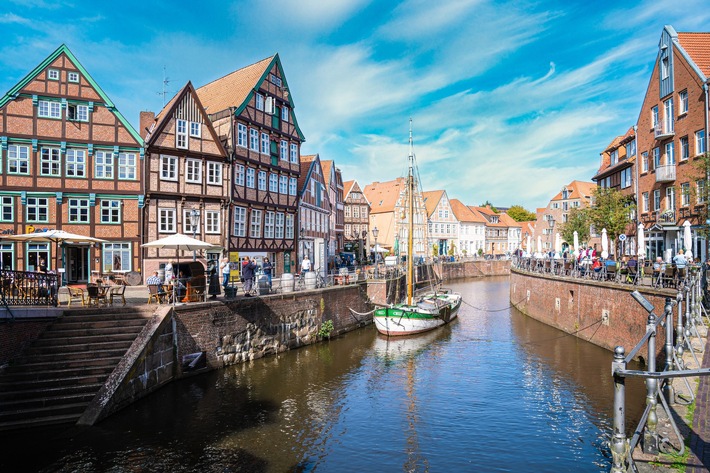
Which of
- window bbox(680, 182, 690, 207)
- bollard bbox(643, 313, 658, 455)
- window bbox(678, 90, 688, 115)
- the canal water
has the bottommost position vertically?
the canal water

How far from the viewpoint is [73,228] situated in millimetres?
24984

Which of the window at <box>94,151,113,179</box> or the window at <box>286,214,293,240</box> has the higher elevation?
the window at <box>94,151,113,179</box>

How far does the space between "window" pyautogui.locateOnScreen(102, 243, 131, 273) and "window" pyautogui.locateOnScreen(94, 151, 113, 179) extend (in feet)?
12.3

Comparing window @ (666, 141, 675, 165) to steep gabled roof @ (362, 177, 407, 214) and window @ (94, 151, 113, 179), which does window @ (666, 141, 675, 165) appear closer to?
window @ (94, 151, 113, 179)

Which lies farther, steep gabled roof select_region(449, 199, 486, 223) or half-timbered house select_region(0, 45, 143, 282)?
steep gabled roof select_region(449, 199, 486, 223)

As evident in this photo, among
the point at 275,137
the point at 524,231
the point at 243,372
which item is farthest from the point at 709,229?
the point at 524,231

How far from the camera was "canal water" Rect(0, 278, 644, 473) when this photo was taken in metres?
11.0

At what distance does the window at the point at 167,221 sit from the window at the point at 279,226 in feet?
27.4

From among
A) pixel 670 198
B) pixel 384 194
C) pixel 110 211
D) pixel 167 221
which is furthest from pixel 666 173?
pixel 384 194

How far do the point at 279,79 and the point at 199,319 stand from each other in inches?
873

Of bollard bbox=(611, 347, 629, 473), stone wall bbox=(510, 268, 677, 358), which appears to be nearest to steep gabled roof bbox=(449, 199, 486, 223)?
stone wall bbox=(510, 268, 677, 358)

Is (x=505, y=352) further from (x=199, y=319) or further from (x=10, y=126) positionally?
(x=10, y=126)

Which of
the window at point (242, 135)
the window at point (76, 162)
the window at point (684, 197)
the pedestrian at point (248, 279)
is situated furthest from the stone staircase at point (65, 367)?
the window at point (684, 197)

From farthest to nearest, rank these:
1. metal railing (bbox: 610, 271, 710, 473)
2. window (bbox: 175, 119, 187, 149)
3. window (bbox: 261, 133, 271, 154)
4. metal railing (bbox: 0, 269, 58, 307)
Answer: window (bbox: 261, 133, 271, 154) → window (bbox: 175, 119, 187, 149) → metal railing (bbox: 0, 269, 58, 307) → metal railing (bbox: 610, 271, 710, 473)
